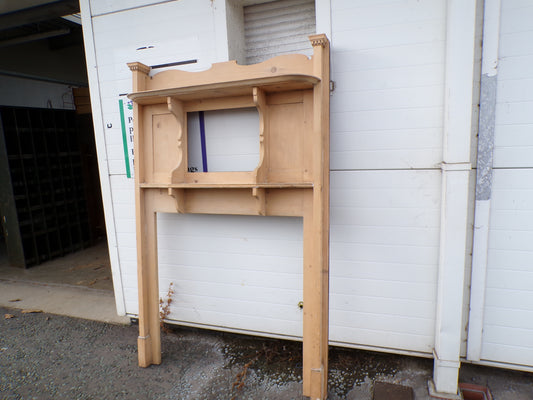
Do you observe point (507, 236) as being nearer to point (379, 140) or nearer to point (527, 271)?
point (527, 271)

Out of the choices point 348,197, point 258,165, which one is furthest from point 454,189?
point 258,165

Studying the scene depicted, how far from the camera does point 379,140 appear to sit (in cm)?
275

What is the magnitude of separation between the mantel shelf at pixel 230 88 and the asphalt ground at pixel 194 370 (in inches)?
91.7

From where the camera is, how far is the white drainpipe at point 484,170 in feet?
8.00

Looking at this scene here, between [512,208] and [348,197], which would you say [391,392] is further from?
[512,208]

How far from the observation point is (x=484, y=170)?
2.58m

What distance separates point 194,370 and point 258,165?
74.3 inches

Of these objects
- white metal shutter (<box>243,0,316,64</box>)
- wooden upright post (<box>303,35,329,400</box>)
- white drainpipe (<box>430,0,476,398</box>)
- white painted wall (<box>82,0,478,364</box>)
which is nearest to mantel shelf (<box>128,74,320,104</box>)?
wooden upright post (<box>303,35,329,400</box>)

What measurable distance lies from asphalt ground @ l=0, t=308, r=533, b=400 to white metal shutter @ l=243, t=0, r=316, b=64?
272cm

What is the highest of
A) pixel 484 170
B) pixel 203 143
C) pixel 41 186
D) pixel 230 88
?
pixel 230 88

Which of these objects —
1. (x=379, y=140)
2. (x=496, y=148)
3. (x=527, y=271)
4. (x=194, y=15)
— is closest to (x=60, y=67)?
(x=194, y=15)

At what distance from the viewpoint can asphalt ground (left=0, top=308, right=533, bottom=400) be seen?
278 cm

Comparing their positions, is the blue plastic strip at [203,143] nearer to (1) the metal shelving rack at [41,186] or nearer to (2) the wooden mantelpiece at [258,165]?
(2) the wooden mantelpiece at [258,165]

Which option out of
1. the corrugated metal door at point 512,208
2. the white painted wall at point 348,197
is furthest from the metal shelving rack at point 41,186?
the corrugated metal door at point 512,208
